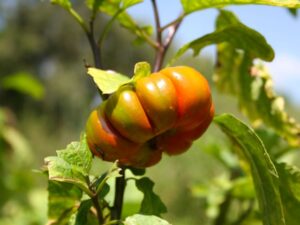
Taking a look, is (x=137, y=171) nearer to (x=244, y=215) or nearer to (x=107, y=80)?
(x=107, y=80)

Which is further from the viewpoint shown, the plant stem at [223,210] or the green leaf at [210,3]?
the plant stem at [223,210]

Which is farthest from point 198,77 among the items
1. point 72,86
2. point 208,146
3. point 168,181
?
point 72,86

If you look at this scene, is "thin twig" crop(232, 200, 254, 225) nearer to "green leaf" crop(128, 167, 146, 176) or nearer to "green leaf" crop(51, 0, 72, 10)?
"green leaf" crop(128, 167, 146, 176)

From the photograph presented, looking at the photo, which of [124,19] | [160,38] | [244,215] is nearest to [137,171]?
[160,38]

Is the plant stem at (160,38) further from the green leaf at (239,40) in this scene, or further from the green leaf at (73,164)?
the green leaf at (73,164)

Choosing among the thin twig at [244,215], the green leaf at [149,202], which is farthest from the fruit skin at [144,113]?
the thin twig at [244,215]

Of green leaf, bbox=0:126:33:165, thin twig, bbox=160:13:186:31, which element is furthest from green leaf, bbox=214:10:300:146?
green leaf, bbox=0:126:33:165

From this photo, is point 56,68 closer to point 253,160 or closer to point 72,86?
point 72,86
